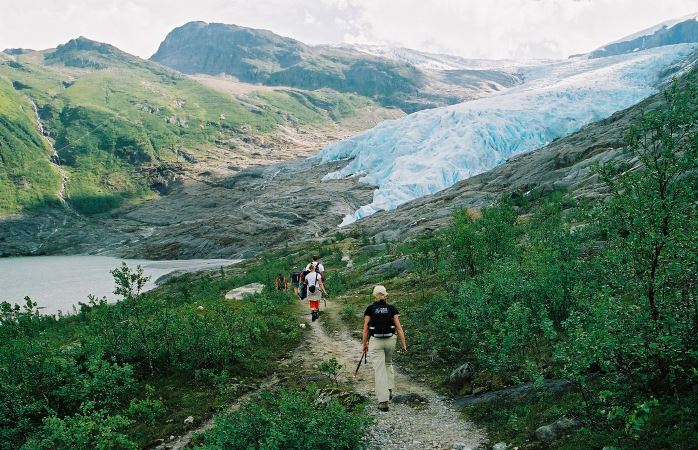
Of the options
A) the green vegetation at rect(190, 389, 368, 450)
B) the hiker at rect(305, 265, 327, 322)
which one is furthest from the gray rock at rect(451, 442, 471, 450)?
the hiker at rect(305, 265, 327, 322)

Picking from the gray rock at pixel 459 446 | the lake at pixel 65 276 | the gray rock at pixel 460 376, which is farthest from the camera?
the lake at pixel 65 276

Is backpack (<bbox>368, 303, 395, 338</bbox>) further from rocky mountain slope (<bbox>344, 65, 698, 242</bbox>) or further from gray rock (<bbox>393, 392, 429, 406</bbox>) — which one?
rocky mountain slope (<bbox>344, 65, 698, 242</bbox>)

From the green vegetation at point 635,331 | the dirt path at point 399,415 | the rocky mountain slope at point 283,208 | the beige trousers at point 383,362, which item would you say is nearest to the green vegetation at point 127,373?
the dirt path at point 399,415

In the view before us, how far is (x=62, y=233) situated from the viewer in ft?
499

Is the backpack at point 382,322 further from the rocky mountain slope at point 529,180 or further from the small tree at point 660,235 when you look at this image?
the rocky mountain slope at point 529,180

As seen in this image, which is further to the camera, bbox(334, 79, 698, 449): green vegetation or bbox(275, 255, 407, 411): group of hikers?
bbox(275, 255, 407, 411): group of hikers

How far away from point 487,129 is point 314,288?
7981 centimetres

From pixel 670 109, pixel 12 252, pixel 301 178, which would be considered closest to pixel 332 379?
pixel 670 109

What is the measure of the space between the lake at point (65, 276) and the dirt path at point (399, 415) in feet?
169

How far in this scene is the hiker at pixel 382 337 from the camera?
1075 cm

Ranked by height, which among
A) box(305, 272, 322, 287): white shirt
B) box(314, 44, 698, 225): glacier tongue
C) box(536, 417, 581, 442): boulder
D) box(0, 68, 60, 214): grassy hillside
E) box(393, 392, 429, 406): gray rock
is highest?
box(0, 68, 60, 214): grassy hillside

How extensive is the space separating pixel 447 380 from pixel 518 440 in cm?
418

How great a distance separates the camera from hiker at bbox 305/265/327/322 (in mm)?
21359

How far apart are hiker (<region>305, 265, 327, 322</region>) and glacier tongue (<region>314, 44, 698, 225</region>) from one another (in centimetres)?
6969
